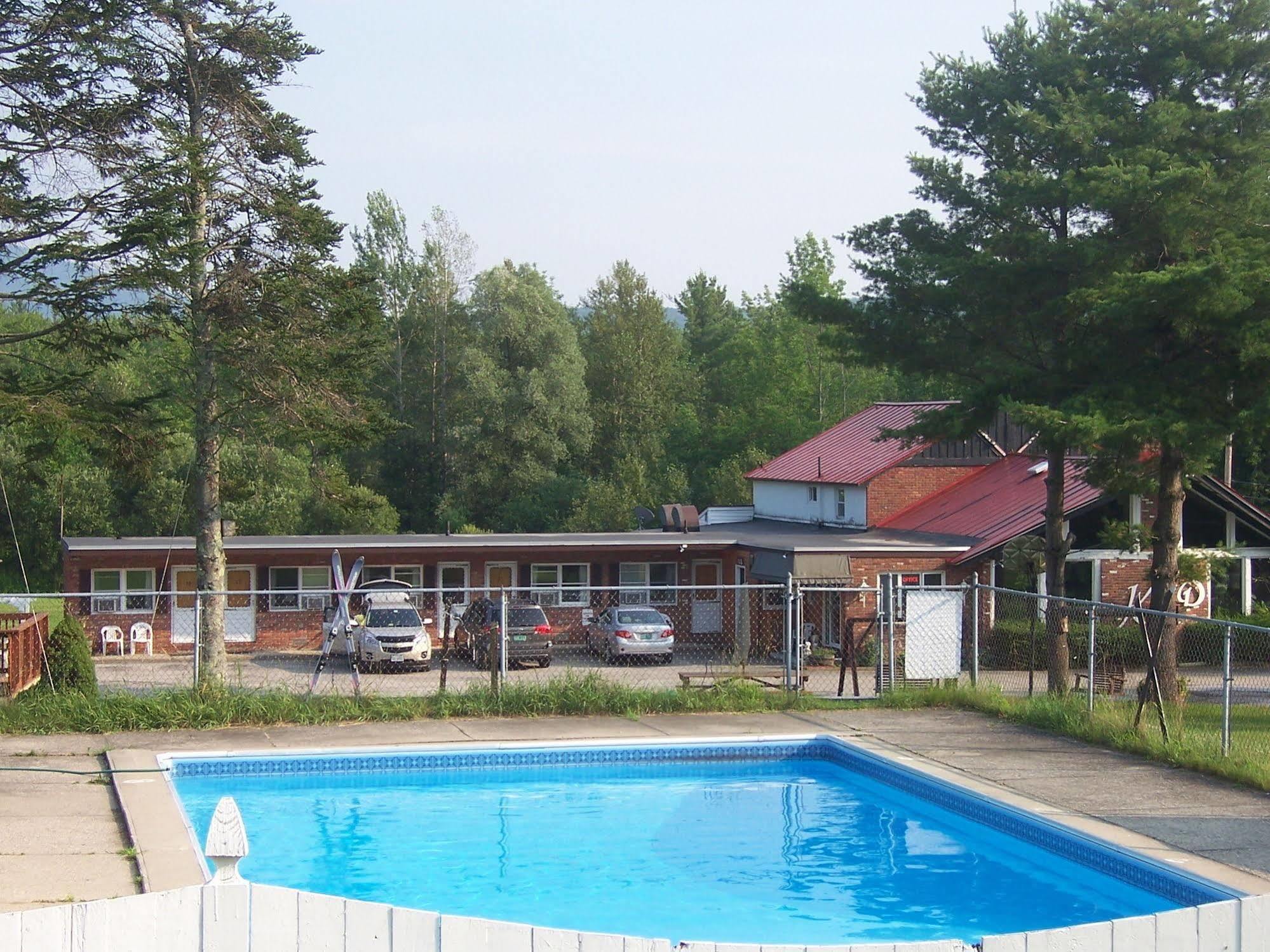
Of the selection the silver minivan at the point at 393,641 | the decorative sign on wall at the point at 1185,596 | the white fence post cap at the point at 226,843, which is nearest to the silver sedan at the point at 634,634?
the silver minivan at the point at 393,641

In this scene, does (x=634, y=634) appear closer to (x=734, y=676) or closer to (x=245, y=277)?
(x=734, y=676)

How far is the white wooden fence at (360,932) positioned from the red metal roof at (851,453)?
33.2 metres

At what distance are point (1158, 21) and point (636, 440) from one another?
153ft

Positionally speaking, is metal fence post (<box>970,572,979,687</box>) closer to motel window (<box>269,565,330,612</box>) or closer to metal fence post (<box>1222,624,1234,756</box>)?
metal fence post (<box>1222,624,1234,756</box>)

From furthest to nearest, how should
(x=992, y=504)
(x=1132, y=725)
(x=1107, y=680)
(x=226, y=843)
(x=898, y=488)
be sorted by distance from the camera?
(x=898, y=488)
(x=992, y=504)
(x=1107, y=680)
(x=1132, y=725)
(x=226, y=843)

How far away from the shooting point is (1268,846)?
11062 millimetres

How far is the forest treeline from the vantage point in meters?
51.7

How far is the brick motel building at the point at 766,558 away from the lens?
3306 centimetres

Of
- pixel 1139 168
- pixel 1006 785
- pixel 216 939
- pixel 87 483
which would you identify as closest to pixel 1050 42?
pixel 1139 168

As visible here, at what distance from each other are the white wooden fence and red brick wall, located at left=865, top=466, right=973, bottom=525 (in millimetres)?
35461

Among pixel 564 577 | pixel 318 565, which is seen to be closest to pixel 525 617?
pixel 564 577

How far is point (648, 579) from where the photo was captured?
128 feet

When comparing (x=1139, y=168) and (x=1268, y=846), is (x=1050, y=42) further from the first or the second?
(x=1268, y=846)

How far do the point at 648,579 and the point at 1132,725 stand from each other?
78.1 feet
